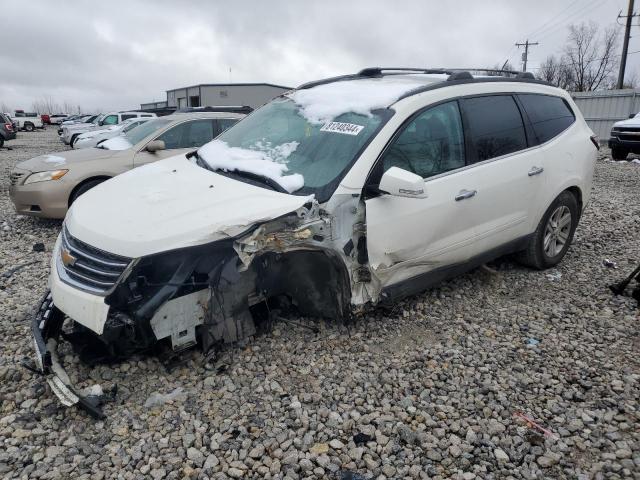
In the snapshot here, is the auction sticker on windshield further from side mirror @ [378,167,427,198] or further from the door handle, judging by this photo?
the door handle

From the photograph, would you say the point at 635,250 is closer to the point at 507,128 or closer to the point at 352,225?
the point at 507,128

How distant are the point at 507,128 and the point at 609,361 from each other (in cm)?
203

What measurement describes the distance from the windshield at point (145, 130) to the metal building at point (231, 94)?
2955 centimetres

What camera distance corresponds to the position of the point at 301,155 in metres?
3.49

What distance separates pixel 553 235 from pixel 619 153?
11.7 m

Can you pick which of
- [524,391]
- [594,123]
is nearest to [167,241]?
[524,391]

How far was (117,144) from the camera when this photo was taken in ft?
23.5

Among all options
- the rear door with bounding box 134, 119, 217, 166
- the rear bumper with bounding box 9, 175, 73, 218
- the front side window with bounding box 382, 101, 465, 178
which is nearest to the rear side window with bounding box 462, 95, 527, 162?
the front side window with bounding box 382, 101, 465, 178

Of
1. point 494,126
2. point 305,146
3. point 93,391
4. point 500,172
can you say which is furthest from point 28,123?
point 500,172

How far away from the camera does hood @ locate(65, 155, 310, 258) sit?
107 inches

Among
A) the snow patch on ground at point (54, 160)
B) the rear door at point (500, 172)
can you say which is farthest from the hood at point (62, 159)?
the rear door at point (500, 172)

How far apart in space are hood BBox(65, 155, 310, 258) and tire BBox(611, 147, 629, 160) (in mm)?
14356

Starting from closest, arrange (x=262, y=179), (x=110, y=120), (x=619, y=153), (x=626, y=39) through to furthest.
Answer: (x=262, y=179), (x=619, y=153), (x=110, y=120), (x=626, y=39)

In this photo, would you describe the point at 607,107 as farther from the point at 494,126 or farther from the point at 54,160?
the point at 54,160
